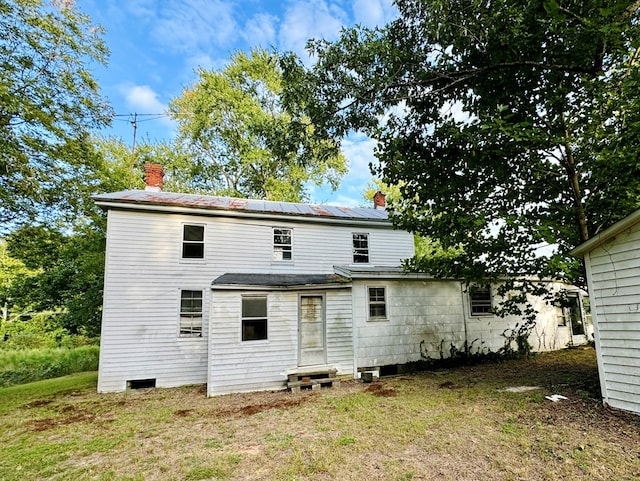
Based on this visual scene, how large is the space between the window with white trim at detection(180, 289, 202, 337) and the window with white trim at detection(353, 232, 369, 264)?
19.2 ft

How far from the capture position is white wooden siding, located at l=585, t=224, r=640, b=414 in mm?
5207

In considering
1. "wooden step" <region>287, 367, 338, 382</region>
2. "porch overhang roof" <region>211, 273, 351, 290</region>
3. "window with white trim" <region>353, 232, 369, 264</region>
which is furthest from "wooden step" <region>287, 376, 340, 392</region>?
"window with white trim" <region>353, 232, 369, 264</region>

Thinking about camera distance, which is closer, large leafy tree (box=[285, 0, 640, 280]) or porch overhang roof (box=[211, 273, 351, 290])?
large leafy tree (box=[285, 0, 640, 280])

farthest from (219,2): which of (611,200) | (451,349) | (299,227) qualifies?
(451,349)

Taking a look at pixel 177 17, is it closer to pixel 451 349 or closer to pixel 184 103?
pixel 184 103

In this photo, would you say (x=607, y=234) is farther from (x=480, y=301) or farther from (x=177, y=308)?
(x=177, y=308)

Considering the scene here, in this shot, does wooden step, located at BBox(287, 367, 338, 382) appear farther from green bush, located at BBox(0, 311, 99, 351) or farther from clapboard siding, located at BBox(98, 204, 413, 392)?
green bush, located at BBox(0, 311, 99, 351)

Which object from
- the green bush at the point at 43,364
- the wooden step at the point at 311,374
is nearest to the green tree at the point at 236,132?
the green bush at the point at 43,364

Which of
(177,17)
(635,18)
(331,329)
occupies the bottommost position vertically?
(331,329)

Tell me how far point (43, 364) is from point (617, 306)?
20118 millimetres

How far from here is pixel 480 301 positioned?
1184 centimetres

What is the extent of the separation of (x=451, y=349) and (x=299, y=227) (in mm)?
6774

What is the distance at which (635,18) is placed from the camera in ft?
21.5

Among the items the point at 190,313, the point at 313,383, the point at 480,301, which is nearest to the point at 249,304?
the point at 190,313
